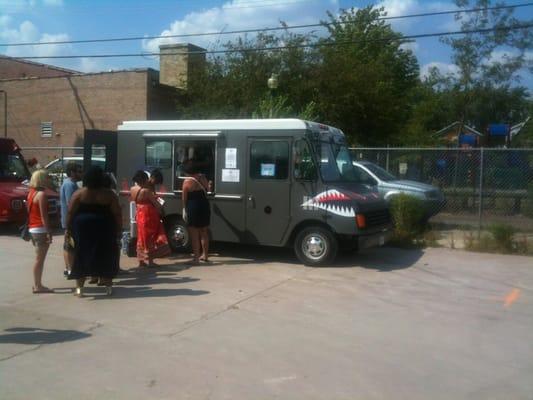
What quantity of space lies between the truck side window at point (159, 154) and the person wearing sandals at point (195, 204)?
34.0 inches

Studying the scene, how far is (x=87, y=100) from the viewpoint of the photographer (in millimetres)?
27750

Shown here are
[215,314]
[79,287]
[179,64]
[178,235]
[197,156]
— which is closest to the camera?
[215,314]

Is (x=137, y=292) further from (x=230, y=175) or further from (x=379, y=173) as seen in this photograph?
(x=379, y=173)

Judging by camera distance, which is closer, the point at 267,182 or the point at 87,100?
the point at 267,182

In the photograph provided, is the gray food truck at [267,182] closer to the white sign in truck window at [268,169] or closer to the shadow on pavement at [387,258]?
the white sign in truck window at [268,169]

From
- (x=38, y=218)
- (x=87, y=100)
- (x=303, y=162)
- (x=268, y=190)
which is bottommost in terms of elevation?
(x=38, y=218)

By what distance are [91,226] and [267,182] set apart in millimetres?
3650

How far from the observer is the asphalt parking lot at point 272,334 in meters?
5.00

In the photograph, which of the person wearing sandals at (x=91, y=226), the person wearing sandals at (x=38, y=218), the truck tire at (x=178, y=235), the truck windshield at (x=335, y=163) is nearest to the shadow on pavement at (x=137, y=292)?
the person wearing sandals at (x=91, y=226)

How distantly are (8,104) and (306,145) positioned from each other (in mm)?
24903

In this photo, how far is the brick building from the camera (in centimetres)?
2612

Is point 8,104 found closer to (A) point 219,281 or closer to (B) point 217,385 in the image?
(A) point 219,281

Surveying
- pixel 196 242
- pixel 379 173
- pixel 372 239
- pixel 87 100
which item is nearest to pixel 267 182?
pixel 196 242

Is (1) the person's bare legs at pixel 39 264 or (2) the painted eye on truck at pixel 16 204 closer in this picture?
(1) the person's bare legs at pixel 39 264
